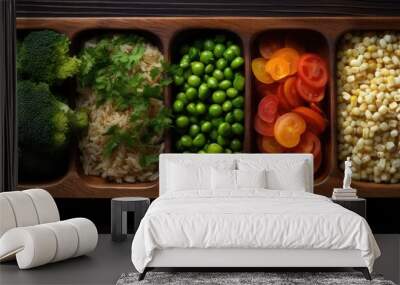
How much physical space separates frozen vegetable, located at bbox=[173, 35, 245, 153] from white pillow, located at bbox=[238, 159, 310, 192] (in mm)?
490

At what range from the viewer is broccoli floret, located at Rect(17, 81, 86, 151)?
23.3ft

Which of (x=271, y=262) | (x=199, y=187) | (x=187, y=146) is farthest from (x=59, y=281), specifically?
(x=187, y=146)

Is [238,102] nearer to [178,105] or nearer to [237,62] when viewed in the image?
[237,62]

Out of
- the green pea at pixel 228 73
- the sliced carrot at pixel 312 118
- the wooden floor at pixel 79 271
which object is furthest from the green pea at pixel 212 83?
the wooden floor at pixel 79 271

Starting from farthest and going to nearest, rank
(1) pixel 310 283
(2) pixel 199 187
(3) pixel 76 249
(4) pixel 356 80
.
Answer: (4) pixel 356 80, (2) pixel 199 187, (3) pixel 76 249, (1) pixel 310 283

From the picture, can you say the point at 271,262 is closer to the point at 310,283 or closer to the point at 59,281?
the point at 310,283

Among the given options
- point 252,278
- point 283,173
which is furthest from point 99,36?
point 252,278

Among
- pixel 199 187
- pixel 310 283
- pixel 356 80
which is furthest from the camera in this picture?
pixel 356 80

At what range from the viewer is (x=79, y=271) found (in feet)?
17.4

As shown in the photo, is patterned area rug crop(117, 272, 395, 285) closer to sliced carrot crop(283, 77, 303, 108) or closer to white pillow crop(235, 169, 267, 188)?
white pillow crop(235, 169, 267, 188)

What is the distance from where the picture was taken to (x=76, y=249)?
5641 mm

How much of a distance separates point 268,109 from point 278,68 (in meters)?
0.41

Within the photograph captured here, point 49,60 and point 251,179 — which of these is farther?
point 49,60

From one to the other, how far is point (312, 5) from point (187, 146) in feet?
6.06
